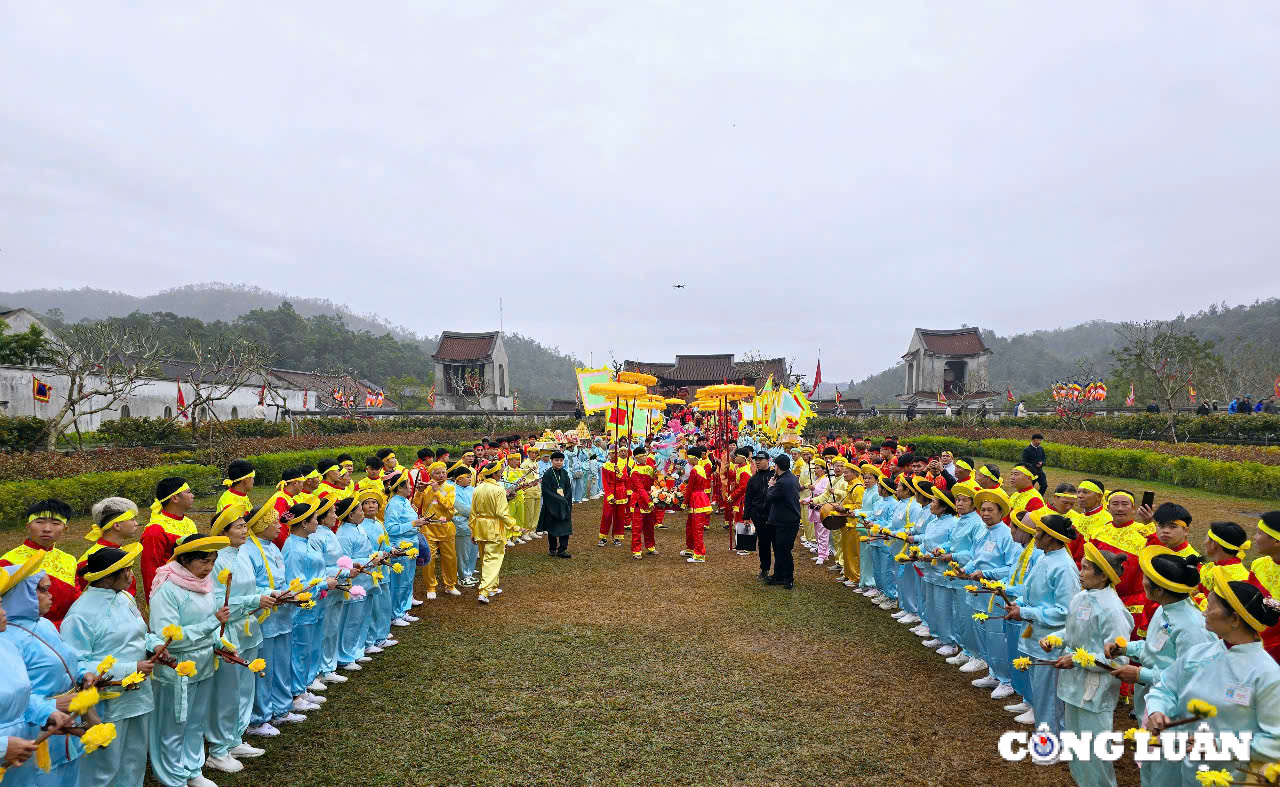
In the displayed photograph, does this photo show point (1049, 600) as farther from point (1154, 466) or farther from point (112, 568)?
point (1154, 466)

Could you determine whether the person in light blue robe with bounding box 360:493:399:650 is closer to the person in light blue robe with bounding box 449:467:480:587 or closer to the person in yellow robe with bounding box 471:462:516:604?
the person in yellow robe with bounding box 471:462:516:604

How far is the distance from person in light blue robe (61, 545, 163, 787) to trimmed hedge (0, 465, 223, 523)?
9.26 metres

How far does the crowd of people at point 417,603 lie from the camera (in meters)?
3.13

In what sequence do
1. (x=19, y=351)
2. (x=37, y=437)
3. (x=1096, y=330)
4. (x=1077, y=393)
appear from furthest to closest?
(x=1096, y=330), (x=1077, y=393), (x=19, y=351), (x=37, y=437)

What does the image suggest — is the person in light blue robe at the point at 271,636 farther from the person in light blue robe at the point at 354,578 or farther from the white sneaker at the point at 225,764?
the person in light blue robe at the point at 354,578

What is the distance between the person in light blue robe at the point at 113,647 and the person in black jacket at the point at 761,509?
23.8 feet

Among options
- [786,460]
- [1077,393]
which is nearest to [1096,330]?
[1077,393]

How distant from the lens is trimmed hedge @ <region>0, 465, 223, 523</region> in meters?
11.7

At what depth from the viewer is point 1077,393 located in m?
27.9

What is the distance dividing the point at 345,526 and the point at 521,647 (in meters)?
2.16

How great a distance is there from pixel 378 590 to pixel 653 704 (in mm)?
3021

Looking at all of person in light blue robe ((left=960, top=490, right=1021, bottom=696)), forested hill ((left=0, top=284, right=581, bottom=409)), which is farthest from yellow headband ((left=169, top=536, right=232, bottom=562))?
forested hill ((left=0, top=284, right=581, bottom=409))

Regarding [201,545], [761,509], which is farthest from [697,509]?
[201,545]

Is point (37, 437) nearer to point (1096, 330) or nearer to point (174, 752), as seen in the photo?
point (174, 752)
